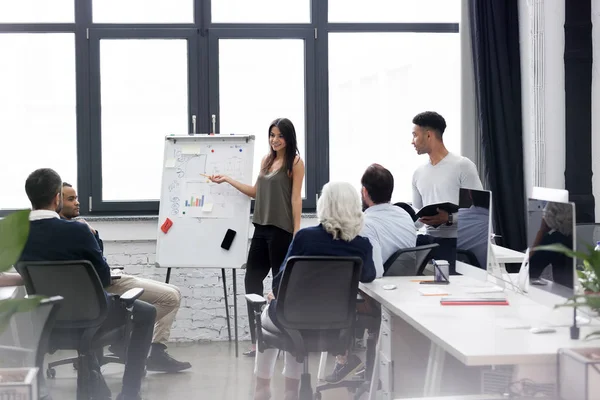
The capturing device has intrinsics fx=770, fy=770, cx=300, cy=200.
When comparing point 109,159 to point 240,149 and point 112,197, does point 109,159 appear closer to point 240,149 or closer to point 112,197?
point 112,197

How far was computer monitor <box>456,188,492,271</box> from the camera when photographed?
10.1 ft

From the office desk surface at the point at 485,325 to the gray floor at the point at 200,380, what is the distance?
3.81 ft

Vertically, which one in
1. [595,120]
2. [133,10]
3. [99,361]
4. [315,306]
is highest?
[133,10]

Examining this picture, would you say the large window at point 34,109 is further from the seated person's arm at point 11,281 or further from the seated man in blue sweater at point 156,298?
the seated person's arm at point 11,281

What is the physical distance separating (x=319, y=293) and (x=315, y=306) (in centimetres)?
6

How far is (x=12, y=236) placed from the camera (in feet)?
3.51

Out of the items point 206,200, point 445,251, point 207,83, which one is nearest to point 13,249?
point 445,251

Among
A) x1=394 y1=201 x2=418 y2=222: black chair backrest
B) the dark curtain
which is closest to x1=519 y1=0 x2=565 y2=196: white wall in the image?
the dark curtain

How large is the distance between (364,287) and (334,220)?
1.20 ft

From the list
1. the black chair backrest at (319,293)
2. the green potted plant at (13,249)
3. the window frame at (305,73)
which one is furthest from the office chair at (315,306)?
the window frame at (305,73)

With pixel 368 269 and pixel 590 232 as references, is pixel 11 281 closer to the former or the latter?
pixel 368 269

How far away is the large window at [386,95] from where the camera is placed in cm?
584

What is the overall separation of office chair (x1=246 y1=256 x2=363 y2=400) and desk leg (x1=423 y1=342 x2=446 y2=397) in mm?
453

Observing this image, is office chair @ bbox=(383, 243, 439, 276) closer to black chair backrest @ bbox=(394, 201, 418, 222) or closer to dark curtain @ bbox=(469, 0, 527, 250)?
black chair backrest @ bbox=(394, 201, 418, 222)
